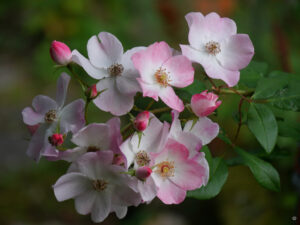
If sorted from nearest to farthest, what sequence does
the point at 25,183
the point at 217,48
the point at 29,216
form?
the point at 217,48
the point at 29,216
the point at 25,183

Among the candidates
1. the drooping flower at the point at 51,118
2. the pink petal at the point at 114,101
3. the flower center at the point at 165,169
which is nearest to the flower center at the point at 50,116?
the drooping flower at the point at 51,118

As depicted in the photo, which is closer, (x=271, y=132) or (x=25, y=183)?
(x=271, y=132)

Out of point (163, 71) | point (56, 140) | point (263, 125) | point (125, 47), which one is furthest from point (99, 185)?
point (125, 47)

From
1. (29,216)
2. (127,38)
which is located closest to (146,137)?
(29,216)

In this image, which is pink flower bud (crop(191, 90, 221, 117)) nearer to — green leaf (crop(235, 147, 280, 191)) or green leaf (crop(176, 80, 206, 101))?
green leaf (crop(176, 80, 206, 101))

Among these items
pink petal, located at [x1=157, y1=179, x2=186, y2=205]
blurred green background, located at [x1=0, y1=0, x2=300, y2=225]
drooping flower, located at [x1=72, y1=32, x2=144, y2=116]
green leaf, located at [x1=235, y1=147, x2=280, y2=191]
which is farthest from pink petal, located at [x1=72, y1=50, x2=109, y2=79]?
blurred green background, located at [x1=0, y1=0, x2=300, y2=225]

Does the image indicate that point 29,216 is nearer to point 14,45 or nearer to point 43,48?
point 43,48

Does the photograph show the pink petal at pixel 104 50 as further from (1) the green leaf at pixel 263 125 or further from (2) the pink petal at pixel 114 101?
(1) the green leaf at pixel 263 125
